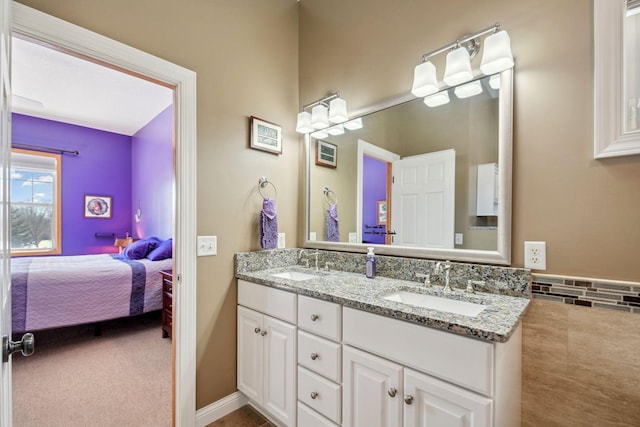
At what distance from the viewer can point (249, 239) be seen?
78.0 inches

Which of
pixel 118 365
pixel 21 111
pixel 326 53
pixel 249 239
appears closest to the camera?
pixel 249 239

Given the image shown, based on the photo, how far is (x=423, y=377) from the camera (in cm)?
104

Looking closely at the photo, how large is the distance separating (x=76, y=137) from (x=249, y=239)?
4.95m

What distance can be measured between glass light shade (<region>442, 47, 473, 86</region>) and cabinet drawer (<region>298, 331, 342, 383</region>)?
141 centimetres

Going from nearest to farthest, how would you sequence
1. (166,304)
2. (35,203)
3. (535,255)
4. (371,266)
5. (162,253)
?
(535,255) → (371,266) → (166,304) → (162,253) → (35,203)

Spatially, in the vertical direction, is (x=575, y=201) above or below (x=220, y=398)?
above

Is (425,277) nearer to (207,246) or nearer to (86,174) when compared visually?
(207,246)

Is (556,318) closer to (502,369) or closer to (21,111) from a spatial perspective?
(502,369)

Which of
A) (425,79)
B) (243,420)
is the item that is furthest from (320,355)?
(425,79)

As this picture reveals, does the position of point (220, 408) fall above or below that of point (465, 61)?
below

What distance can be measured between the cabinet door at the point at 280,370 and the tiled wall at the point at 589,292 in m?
1.17

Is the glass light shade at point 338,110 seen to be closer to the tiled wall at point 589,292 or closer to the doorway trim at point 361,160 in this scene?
the doorway trim at point 361,160

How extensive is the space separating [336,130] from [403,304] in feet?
4.57

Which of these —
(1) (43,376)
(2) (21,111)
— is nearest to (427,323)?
(1) (43,376)
